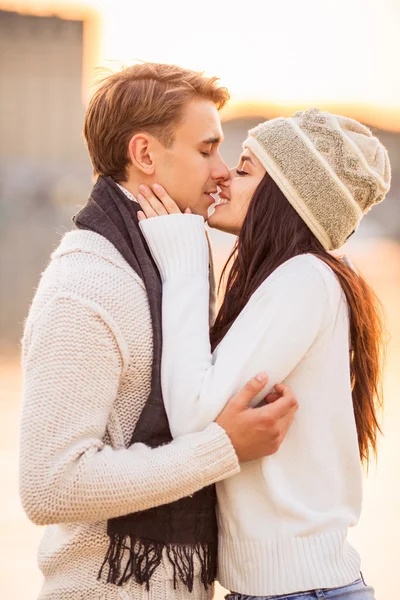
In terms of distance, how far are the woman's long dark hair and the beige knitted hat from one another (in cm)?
4

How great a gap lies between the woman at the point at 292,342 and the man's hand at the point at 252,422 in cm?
3

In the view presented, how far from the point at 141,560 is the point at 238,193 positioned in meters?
0.97

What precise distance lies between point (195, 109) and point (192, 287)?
59cm

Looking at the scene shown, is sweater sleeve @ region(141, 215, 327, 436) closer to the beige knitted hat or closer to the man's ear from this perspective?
the beige knitted hat

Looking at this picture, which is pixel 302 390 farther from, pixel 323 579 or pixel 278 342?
pixel 323 579

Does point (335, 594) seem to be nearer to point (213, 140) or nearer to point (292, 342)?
point (292, 342)

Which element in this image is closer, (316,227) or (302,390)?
(302,390)

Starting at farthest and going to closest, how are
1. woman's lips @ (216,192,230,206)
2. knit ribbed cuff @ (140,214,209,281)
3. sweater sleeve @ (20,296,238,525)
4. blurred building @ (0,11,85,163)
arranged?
blurred building @ (0,11,85,163) → woman's lips @ (216,192,230,206) → knit ribbed cuff @ (140,214,209,281) → sweater sleeve @ (20,296,238,525)

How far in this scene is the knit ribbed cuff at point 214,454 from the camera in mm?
1899

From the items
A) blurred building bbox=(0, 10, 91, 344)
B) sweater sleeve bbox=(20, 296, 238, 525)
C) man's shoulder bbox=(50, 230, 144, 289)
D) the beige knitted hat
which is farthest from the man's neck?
blurred building bbox=(0, 10, 91, 344)

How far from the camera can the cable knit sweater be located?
184cm

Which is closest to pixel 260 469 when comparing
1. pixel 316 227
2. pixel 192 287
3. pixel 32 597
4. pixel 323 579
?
pixel 323 579

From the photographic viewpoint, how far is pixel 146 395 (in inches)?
79.7

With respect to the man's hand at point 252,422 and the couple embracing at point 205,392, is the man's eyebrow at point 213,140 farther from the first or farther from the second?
the man's hand at point 252,422
